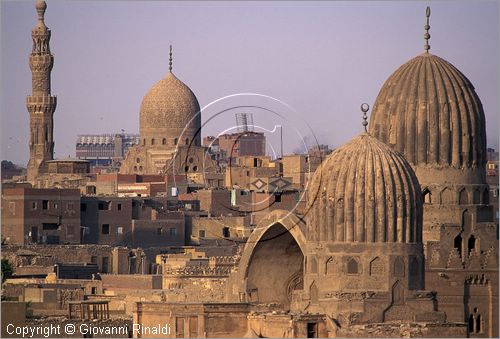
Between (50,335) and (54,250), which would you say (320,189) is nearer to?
(50,335)

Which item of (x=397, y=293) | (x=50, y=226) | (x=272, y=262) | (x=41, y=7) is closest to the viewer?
(x=397, y=293)

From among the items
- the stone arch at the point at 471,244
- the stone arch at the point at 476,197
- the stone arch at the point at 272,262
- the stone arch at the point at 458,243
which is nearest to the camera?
the stone arch at the point at 272,262

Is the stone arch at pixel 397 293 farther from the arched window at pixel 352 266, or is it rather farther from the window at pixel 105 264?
the window at pixel 105 264

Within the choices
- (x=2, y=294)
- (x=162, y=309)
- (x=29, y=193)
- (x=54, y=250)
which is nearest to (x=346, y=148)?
(x=162, y=309)

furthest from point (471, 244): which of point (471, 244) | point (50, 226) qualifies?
point (50, 226)

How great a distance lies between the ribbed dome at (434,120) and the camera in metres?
65.6

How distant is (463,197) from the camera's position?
65625 mm

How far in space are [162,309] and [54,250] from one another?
21.9 meters

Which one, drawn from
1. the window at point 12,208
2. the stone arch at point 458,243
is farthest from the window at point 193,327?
the window at point 12,208

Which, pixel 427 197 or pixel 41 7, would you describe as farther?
pixel 41 7

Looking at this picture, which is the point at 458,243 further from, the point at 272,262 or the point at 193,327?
the point at 193,327

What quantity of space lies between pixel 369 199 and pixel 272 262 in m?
5.41

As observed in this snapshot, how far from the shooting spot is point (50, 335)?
55969 mm

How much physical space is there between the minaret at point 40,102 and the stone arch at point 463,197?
141 ft
